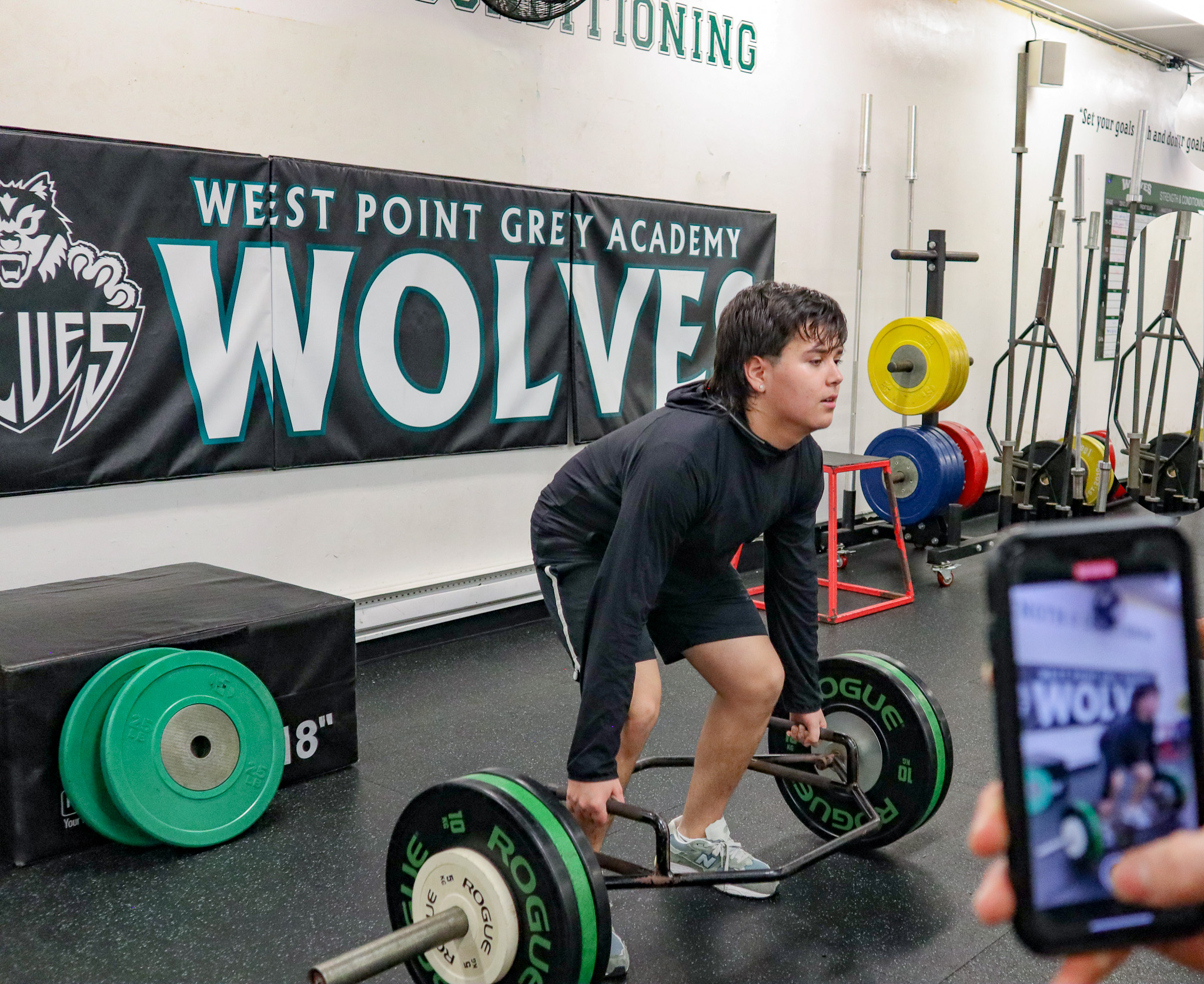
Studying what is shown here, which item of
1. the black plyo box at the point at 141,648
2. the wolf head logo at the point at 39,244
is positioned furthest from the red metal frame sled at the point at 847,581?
the wolf head logo at the point at 39,244

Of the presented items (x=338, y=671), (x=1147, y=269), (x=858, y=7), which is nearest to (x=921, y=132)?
(x=858, y=7)

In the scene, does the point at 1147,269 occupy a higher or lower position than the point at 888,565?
higher

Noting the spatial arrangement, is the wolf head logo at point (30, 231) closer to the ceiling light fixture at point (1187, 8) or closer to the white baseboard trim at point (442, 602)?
the white baseboard trim at point (442, 602)

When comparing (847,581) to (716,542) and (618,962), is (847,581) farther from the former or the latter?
(618,962)

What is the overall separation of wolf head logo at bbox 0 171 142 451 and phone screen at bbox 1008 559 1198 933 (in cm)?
290

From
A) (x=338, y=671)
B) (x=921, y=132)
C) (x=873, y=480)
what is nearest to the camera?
(x=338, y=671)

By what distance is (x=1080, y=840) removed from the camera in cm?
55

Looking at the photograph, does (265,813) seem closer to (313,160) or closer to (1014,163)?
(313,160)

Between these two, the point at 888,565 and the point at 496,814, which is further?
the point at 888,565

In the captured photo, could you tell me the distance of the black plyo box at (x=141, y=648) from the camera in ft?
7.29

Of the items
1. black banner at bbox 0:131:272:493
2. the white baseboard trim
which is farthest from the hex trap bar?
black banner at bbox 0:131:272:493

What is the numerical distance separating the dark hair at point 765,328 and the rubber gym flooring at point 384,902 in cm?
97

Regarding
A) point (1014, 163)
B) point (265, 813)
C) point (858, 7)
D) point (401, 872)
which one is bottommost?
point (265, 813)

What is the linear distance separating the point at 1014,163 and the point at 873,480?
8.06 feet
